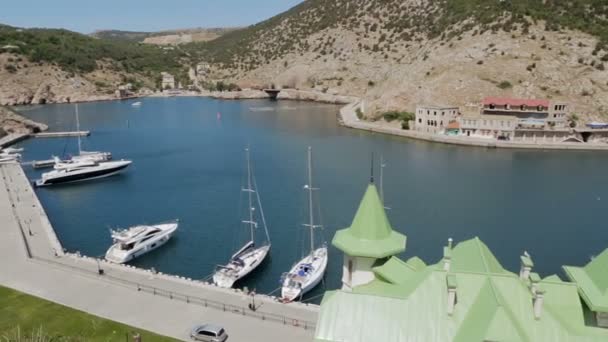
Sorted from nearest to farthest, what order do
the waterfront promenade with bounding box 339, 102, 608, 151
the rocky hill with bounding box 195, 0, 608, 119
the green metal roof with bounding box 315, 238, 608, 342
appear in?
the green metal roof with bounding box 315, 238, 608, 342, the waterfront promenade with bounding box 339, 102, 608, 151, the rocky hill with bounding box 195, 0, 608, 119

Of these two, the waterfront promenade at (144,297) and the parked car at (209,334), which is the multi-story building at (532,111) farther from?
the parked car at (209,334)

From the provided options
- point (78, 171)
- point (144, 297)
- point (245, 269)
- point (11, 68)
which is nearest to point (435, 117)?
point (78, 171)

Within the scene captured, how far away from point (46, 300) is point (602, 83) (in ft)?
347

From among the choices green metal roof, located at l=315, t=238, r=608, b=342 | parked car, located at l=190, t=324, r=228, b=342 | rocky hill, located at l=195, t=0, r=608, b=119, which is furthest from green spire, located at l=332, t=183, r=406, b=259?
rocky hill, located at l=195, t=0, r=608, b=119

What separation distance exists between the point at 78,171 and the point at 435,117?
62.7 meters

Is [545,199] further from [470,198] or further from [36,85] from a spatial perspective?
[36,85]

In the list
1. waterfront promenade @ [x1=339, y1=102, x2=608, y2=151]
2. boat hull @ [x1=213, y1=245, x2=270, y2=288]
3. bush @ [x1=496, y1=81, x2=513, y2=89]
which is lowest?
boat hull @ [x1=213, y1=245, x2=270, y2=288]

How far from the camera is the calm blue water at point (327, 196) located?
130 ft

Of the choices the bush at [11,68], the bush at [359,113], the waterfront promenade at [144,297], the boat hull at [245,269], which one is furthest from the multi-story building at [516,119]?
the bush at [11,68]

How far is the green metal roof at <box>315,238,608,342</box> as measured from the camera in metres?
14.2

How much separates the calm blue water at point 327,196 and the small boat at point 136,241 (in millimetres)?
799

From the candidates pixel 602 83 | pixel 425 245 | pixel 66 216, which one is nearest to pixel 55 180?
pixel 66 216

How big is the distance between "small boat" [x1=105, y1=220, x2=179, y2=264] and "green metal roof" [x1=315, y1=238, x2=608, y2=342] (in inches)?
1035

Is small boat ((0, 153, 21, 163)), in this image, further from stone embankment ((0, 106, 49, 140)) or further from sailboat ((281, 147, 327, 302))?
sailboat ((281, 147, 327, 302))
